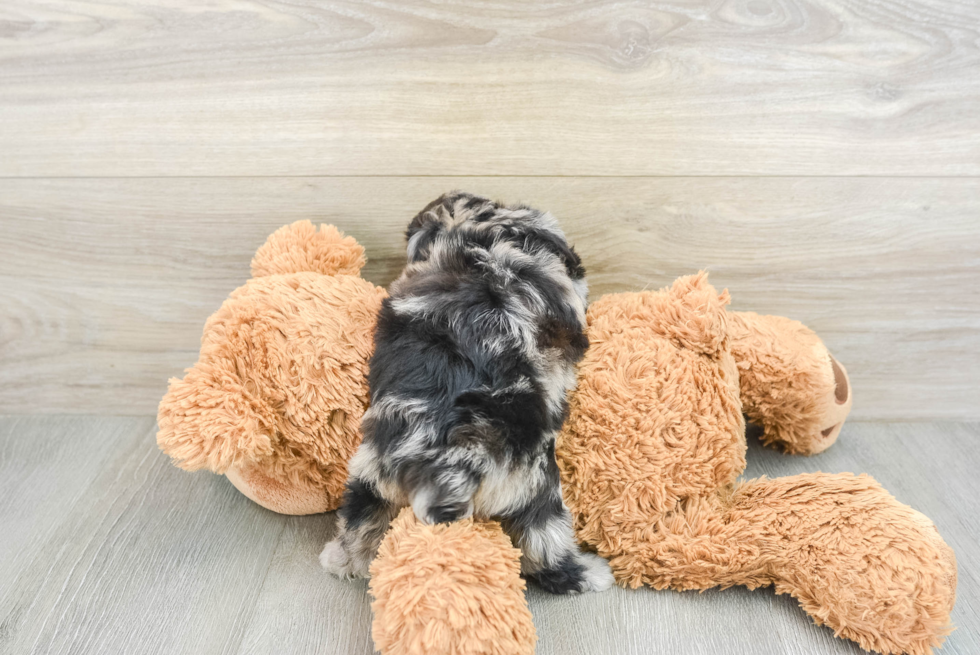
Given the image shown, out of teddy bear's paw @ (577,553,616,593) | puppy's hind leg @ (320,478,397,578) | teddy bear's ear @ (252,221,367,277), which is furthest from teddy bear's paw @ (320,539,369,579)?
teddy bear's ear @ (252,221,367,277)

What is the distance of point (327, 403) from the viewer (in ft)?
2.51

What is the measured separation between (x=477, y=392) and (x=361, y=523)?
0.21 metres

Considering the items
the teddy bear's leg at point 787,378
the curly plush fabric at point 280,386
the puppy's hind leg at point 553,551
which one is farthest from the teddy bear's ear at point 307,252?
the teddy bear's leg at point 787,378

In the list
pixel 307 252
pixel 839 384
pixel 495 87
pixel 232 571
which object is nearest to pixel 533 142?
pixel 495 87

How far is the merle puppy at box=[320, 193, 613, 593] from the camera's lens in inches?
25.3

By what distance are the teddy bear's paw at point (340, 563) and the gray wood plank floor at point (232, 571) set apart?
20mm

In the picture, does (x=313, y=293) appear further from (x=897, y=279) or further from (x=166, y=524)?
(x=897, y=279)

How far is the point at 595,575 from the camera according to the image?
77 centimetres

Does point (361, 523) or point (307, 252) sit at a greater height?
point (307, 252)

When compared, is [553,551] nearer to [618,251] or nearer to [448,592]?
[448,592]

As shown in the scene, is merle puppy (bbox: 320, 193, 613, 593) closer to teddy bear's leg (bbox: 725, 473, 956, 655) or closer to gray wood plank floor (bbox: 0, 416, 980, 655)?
gray wood plank floor (bbox: 0, 416, 980, 655)

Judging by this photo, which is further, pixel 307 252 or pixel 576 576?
pixel 307 252

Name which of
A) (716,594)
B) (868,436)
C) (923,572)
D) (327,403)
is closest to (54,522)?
(327,403)

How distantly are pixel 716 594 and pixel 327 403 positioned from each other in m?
0.51
